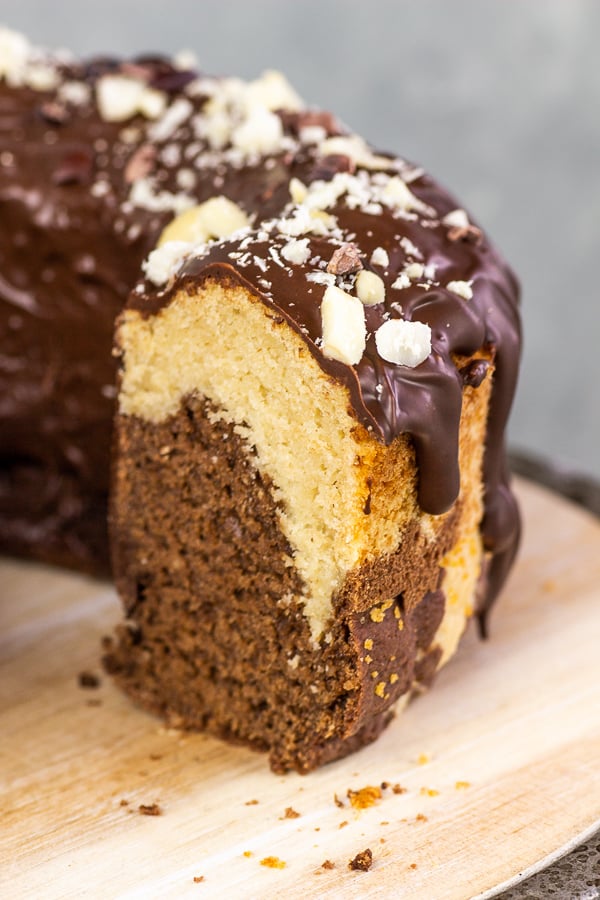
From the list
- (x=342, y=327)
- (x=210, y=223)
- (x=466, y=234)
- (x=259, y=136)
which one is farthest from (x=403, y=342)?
(x=259, y=136)

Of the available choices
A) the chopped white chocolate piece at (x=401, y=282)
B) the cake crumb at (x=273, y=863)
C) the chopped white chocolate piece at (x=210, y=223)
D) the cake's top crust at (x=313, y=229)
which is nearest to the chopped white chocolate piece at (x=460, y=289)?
the cake's top crust at (x=313, y=229)

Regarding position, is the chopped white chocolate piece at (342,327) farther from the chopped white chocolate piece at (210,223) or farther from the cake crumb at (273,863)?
the cake crumb at (273,863)

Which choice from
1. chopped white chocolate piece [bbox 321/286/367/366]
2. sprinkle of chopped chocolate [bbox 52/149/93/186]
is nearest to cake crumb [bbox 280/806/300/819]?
chopped white chocolate piece [bbox 321/286/367/366]

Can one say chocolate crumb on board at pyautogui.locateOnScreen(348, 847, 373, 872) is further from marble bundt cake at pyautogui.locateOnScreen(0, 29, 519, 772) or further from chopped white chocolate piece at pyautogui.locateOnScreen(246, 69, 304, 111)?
chopped white chocolate piece at pyautogui.locateOnScreen(246, 69, 304, 111)

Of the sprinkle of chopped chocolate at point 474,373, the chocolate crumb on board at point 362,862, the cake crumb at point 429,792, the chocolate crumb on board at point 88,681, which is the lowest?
the chocolate crumb on board at point 88,681

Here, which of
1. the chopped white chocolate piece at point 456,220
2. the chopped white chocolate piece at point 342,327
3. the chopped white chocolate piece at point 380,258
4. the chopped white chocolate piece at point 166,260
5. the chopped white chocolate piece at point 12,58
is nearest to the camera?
the chopped white chocolate piece at point 342,327

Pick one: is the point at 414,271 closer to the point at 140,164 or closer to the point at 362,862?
the point at 140,164

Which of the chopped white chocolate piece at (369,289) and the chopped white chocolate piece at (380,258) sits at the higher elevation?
the chopped white chocolate piece at (380,258)
